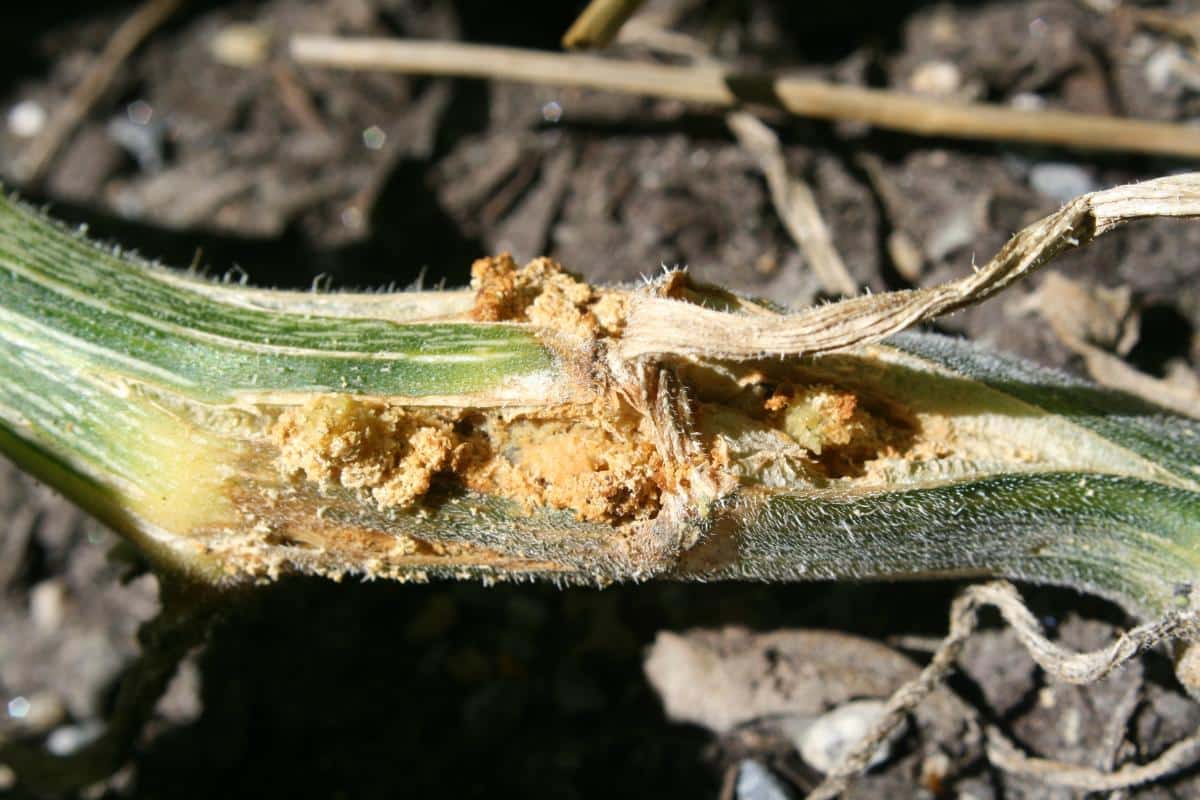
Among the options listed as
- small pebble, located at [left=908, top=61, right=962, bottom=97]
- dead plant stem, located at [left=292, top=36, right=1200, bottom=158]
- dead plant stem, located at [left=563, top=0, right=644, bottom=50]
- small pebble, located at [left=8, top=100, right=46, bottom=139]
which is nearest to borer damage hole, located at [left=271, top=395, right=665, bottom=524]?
dead plant stem, located at [left=563, top=0, right=644, bottom=50]

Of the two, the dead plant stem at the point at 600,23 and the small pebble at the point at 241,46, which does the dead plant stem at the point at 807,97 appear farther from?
the small pebble at the point at 241,46

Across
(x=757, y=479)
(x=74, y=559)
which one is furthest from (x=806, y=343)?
(x=74, y=559)

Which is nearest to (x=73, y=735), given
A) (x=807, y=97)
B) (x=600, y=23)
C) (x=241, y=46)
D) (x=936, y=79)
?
(x=241, y=46)

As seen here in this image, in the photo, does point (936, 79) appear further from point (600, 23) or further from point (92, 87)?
point (92, 87)

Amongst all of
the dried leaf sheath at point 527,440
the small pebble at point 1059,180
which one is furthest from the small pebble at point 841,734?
the small pebble at point 1059,180

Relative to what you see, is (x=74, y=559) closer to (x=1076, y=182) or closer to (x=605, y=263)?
(x=605, y=263)

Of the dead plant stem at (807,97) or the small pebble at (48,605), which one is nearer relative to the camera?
the dead plant stem at (807,97)

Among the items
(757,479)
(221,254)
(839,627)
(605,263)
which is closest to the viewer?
(757,479)
